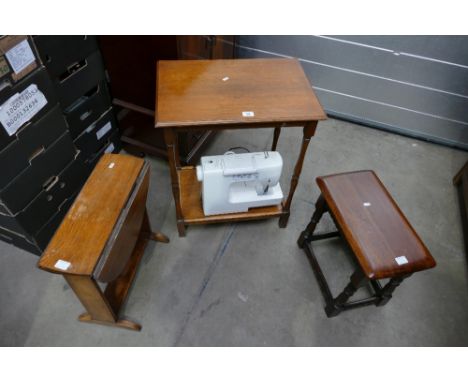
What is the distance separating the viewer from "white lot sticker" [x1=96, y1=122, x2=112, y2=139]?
2.28m

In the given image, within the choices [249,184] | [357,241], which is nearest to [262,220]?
[249,184]

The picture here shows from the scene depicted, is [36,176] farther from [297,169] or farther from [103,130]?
[297,169]

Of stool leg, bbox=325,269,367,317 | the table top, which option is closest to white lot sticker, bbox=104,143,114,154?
the table top

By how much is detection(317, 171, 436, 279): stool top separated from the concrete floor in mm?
542

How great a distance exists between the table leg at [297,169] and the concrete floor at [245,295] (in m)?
0.12

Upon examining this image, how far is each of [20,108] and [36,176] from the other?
0.38 meters

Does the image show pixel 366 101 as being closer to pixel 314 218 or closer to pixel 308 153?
pixel 308 153

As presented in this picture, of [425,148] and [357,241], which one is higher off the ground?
[357,241]

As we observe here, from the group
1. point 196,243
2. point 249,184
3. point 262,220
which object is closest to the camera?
point 249,184

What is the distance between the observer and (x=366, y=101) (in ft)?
9.45

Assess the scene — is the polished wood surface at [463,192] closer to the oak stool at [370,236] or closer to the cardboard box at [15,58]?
the oak stool at [370,236]

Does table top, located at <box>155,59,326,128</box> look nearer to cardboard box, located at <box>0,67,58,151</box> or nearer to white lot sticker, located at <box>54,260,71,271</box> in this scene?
cardboard box, located at <box>0,67,58,151</box>

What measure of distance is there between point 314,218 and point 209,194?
637 millimetres

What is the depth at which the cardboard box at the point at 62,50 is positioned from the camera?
1.66 m
